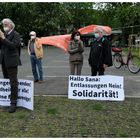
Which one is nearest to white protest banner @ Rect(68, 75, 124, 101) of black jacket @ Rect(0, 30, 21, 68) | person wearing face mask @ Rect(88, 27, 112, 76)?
person wearing face mask @ Rect(88, 27, 112, 76)

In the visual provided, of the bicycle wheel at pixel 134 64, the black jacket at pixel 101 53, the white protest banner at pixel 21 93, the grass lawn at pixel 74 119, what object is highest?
the black jacket at pixel 101 53

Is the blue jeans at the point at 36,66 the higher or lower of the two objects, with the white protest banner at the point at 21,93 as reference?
higher

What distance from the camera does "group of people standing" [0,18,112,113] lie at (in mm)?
8867

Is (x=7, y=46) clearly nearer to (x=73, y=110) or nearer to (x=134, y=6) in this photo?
(x=73, y=110)

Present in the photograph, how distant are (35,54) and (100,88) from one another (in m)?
4.06

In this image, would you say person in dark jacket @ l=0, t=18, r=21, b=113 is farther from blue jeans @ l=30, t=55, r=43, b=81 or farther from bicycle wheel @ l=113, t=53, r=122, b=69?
bicycle wheel @ l=113, t=53, r=122, b=69

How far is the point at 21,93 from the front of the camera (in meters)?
9.42

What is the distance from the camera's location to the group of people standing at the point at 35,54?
8.87m

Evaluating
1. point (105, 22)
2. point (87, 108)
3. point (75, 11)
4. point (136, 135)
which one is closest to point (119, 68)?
point (87, 108)

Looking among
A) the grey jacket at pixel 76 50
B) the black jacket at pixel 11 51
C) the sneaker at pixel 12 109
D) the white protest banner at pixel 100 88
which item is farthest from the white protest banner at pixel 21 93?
the grey jacket at pixel 76 50

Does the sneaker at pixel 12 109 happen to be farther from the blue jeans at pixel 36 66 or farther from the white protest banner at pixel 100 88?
the blue jeans at pixel 36 66

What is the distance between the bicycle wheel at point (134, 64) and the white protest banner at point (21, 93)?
8.50 m

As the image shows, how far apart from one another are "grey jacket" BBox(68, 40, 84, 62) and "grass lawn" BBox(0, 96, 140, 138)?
2.02 meters

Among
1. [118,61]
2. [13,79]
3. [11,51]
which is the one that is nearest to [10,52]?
[11,51]
